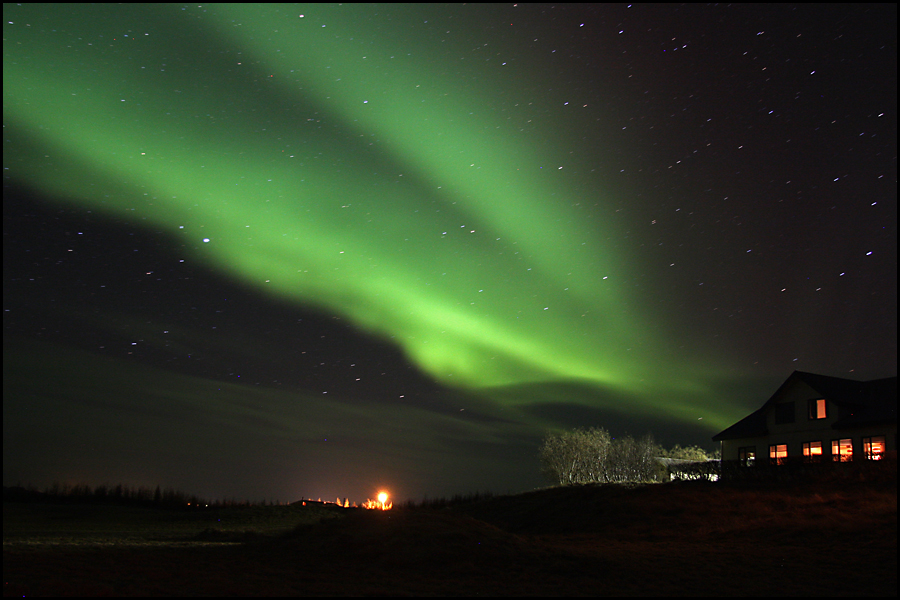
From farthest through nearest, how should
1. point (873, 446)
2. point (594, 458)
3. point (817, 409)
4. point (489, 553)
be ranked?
point (594, 458) < point (817, 409) < point (873, 446) < point (489, 553)

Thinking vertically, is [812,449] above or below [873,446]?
below

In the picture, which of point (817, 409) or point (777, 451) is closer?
point (817, 409)

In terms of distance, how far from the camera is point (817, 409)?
41.3 m

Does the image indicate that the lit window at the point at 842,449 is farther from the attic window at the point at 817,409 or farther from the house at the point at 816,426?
the attic window at the point at 817,409

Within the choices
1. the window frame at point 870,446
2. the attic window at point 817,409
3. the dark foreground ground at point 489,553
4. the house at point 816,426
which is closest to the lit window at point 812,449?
the house at point 816,426

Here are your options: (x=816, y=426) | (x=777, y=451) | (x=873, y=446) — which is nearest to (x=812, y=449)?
(x=816, y=426)

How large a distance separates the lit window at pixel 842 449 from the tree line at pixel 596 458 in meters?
23.5

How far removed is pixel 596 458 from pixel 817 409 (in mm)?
26794

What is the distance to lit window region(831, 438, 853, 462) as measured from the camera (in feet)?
122

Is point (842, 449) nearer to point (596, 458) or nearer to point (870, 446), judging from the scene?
point (870, 446)

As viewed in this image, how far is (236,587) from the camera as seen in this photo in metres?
14.5

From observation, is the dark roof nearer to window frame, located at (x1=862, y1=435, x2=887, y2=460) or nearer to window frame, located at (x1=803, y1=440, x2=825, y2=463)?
window frame, located at (x1=862, y1=435, x2=887, y2=460)

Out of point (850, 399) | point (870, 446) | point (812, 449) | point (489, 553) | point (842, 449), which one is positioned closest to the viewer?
point (489, 553)

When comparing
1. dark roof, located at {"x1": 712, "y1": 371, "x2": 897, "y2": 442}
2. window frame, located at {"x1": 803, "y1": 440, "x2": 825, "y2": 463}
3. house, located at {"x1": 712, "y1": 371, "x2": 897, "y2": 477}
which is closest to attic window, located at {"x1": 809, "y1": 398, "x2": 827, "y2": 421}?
house, located at {"x1": 712, "y1": 371, "x2": 897, "y2": 477}
